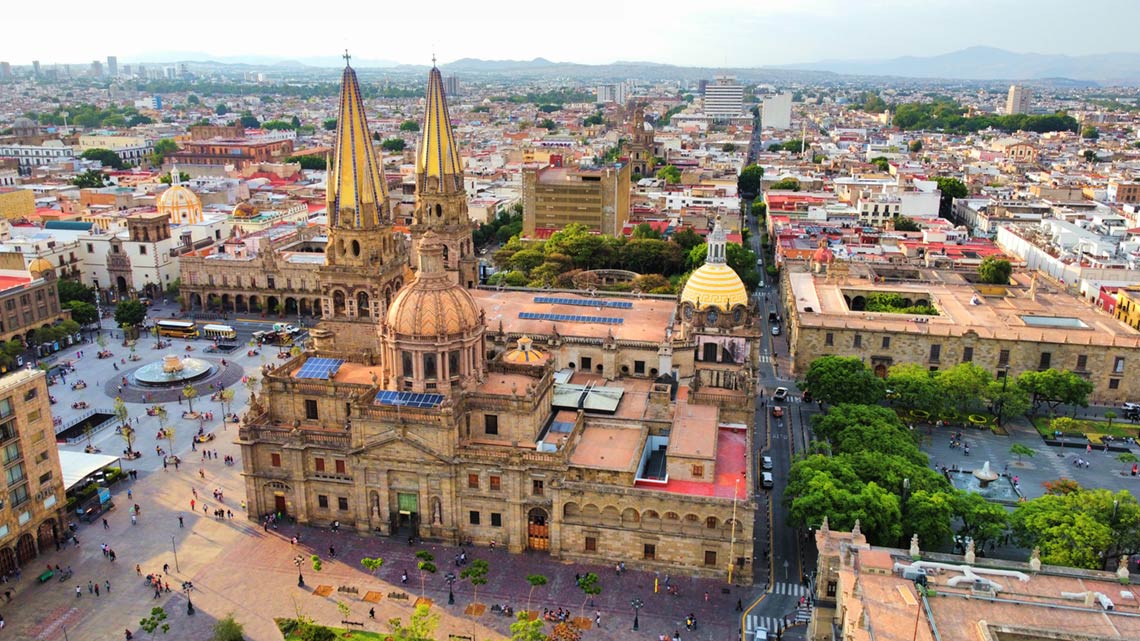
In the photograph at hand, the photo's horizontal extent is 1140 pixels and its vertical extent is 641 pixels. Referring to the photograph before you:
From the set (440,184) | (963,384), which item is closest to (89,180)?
(440,184)

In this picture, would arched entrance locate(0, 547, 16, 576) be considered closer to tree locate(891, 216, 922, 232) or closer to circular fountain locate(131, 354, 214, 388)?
circular fountain locate(131, 354, 214, 388)

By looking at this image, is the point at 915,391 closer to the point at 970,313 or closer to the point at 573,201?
the point at 970,313

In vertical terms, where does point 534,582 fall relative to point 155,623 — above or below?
above

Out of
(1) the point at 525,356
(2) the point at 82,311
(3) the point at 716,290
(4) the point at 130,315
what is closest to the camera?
(1) the point at 525,356

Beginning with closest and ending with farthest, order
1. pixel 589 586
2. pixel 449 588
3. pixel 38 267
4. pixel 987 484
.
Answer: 1. pixel 589 586
2. pixel 449 588
3. pixel 987 484
4. pixel 38 267

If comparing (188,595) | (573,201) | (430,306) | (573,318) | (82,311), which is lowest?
(188,595)

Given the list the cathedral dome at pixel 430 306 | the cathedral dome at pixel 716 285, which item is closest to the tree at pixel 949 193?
the cathedral dome at pixel 716 285
